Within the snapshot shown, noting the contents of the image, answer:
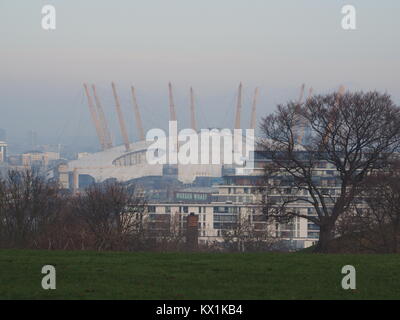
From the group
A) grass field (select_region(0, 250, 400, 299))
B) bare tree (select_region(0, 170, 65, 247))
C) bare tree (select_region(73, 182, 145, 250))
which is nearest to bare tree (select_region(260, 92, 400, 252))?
bare tree (select_region(73, 182, 145, 250))

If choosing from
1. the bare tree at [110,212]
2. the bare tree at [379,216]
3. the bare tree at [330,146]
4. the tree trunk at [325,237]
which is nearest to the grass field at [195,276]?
the bare tree at [379,216]

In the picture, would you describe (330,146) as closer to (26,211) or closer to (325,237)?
(325,237)

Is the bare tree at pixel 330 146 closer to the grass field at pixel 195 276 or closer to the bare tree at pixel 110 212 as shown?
the bare tree at pixel 110 212

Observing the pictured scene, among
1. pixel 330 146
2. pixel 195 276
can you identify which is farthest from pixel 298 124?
pixel 195 276

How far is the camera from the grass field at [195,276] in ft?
38.1

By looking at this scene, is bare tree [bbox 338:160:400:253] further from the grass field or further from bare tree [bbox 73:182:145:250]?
the grass field

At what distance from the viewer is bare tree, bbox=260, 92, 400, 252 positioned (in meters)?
30.9

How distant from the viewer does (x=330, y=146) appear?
105 ft

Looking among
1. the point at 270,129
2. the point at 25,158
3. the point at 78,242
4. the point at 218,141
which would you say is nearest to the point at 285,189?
the point at 270,129

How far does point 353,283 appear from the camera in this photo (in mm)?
12383

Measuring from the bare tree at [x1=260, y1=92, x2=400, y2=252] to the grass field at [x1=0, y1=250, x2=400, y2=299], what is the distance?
48.3 feet

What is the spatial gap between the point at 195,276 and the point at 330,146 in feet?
64.5
